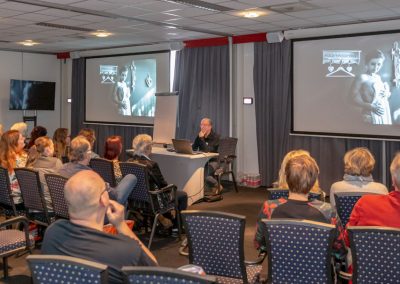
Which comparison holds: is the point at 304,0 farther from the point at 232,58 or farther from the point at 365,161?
the point at 232,58

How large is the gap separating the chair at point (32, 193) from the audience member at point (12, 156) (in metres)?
0.30

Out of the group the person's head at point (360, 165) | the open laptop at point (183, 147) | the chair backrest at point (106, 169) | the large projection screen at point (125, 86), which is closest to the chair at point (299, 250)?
the person's head at point (360, 165)

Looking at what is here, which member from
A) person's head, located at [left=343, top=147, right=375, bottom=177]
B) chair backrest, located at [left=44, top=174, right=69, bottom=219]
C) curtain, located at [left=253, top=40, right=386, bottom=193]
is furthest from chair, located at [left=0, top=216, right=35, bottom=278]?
curtain, located at [left=253, top=40, right=386, bottom=193]

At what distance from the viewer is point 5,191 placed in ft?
14.7

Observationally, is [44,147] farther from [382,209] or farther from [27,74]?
[27,74]

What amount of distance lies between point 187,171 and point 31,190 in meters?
2.72

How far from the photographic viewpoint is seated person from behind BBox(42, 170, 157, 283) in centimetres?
211

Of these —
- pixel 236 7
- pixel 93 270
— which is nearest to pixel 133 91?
pixel 236 7

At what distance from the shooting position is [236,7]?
5887 mm

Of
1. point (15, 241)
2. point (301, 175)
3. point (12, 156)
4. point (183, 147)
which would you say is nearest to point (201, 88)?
point (183, 147)

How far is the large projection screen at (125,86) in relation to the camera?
383 inches

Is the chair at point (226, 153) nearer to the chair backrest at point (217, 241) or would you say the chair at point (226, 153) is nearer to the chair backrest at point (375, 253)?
the chair backrest at point (217, 241)

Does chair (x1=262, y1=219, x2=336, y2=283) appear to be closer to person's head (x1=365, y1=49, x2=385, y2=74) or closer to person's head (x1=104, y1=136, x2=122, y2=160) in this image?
person's head (x1=104, y1=136, x2=122, y2=160)

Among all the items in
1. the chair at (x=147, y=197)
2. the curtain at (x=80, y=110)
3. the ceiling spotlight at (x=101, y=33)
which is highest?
→ the ceiling spotlight at (x=101, y=33)
